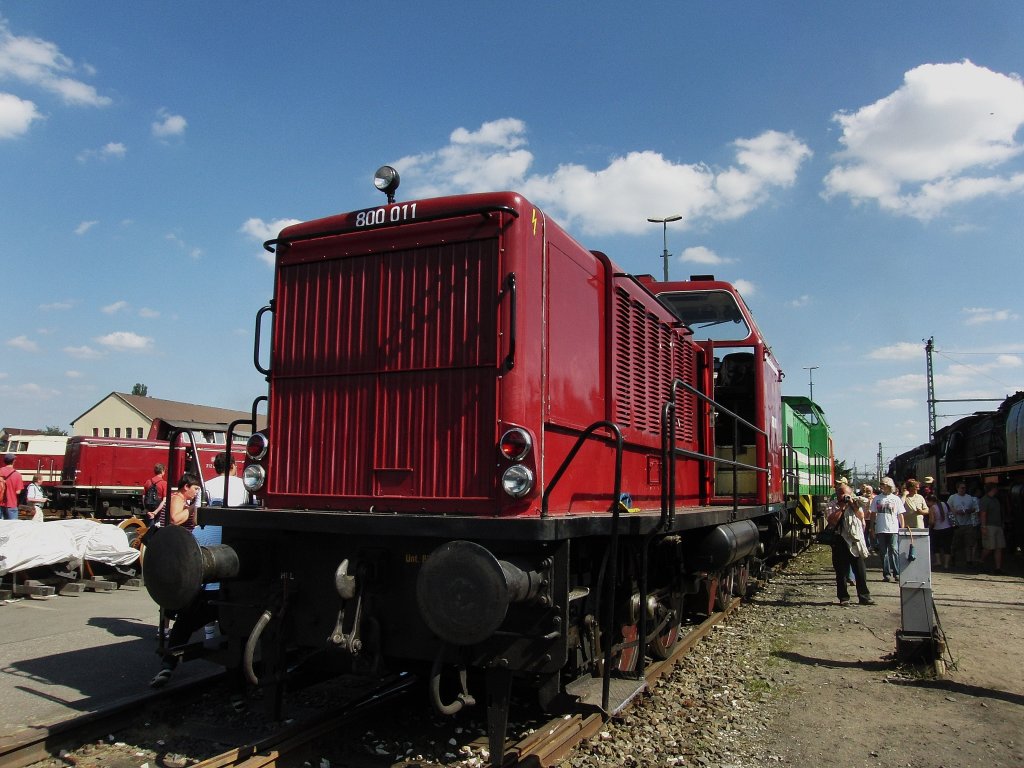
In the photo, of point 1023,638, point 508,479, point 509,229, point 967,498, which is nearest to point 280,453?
point 508,479

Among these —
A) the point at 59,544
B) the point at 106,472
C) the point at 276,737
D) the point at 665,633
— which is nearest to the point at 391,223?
the point at 276,737

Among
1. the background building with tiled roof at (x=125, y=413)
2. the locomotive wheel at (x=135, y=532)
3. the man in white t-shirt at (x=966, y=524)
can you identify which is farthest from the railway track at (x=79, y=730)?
the background building with tiled roof at (x=125, y=413)

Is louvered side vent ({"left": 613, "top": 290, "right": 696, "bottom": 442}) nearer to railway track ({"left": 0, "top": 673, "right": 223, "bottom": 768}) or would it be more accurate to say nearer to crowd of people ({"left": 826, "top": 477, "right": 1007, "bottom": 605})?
crowd of people ({"left": 826, "top": 477, "right": 1007, "bottom": 605})

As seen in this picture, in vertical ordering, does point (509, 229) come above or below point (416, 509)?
above

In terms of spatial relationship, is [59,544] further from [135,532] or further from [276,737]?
[276,737]

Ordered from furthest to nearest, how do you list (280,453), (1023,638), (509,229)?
(1023,638) → (280,453) → (509,229)

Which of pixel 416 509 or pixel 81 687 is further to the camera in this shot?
pixel 81 687

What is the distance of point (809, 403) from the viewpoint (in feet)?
55.7

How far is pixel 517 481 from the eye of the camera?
3975 millimetres

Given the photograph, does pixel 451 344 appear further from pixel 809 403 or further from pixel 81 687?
pixel 809 403

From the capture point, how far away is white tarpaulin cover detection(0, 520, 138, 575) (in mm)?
→ 8938

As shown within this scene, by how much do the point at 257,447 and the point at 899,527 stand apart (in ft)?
33.0

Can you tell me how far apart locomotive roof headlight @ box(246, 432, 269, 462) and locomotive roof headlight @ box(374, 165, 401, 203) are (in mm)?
1721

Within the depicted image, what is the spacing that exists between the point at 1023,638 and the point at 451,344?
22.8 feet
